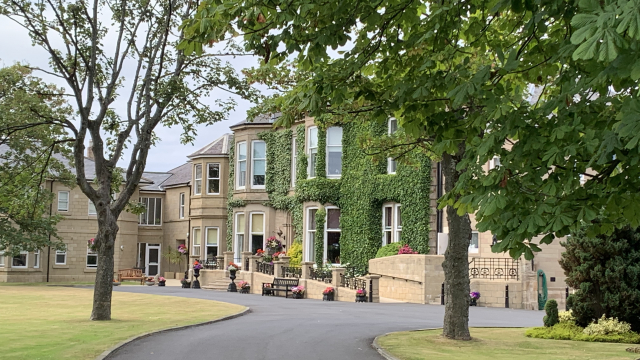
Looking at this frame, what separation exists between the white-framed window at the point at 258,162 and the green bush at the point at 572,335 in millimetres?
25966

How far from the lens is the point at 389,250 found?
31.2 meters

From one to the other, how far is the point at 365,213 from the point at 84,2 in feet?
59.4

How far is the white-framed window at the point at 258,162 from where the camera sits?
4059 cm

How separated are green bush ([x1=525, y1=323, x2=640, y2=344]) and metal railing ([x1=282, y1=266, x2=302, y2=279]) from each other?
17708mm

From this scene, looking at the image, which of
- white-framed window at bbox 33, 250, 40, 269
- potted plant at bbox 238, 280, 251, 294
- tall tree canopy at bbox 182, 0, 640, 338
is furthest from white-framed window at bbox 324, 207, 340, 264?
tall tree canopy at bbox 182, 0, 640, 338

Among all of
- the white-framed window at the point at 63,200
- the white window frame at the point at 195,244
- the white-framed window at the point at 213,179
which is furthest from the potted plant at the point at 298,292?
the white-framed window at the point at 63,200

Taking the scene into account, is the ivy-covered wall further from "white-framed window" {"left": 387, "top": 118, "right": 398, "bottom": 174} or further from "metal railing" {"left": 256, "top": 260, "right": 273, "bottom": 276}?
"metal railing" {"left": 256, "top": 260, "right": 273, "bottom": 276}

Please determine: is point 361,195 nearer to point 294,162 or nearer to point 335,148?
point 335,148

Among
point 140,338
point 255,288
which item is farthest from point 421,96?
point 255,288

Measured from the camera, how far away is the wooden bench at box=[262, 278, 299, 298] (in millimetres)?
31297

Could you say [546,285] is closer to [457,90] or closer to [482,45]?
[482,45]

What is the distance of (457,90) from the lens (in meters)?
6.73

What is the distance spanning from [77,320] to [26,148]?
13559mm

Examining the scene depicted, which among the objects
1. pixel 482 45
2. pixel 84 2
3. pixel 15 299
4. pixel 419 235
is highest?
pixel 84 2
